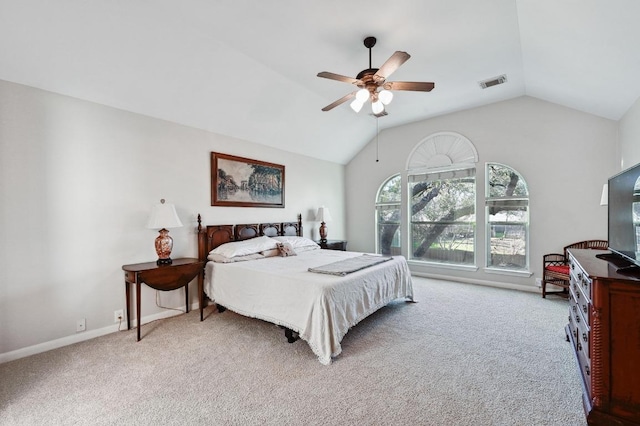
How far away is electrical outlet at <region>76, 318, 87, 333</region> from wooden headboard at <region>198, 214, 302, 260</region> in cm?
134

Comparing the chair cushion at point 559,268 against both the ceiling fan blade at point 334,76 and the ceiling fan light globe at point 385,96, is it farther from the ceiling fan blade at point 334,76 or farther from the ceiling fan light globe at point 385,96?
the ceiling fan blade at point 334,76

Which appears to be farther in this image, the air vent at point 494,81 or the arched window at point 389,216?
the arched window at point 389,216

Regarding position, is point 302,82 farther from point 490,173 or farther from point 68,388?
point 68,388

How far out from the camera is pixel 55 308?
8.95 feet

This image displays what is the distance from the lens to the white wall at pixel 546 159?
3.93 meters

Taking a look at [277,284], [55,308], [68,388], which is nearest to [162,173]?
[55,308]

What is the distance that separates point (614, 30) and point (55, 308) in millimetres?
5437

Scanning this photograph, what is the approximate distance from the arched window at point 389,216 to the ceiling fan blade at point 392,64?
11.5 ft

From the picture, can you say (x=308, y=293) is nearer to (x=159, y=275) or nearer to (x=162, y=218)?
(x=159, y=275)

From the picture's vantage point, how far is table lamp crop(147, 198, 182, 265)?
10.3ft

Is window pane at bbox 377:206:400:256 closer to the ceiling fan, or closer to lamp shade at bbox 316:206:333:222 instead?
lamp shade at bbox 316:206:333:222

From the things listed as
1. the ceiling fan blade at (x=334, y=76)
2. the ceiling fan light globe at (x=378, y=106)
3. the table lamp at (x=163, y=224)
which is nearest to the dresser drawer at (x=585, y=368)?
the ceiling fan light globe at (x=378, y=106)

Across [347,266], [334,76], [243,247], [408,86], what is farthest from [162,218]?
[408,86]

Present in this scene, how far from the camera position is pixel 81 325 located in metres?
2.87
